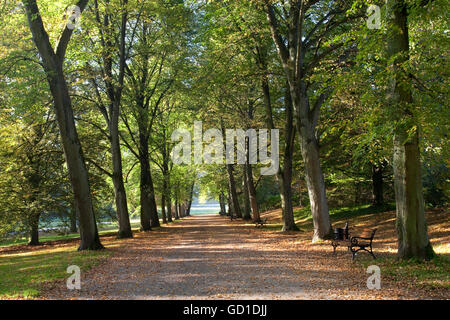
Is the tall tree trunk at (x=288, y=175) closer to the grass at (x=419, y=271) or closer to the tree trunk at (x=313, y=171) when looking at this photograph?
the tree trunk at (x=313, y=171)

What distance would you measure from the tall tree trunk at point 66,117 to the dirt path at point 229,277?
204cm

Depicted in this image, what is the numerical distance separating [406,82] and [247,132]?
719 inches

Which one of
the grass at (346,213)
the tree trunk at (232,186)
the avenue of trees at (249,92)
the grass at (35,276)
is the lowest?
the grass at (346,213)

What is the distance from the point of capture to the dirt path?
6.64 meters

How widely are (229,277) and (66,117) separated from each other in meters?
9.21

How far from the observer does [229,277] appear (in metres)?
8.22

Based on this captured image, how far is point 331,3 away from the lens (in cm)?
1470

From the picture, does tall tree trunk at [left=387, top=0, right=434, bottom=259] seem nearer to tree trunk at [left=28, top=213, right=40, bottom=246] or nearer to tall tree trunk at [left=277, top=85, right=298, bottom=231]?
tall tree trunk at [left=277, top=85, right=298, bottom=231]

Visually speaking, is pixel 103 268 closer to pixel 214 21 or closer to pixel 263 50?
pixel 214 21

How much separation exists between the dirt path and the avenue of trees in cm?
232

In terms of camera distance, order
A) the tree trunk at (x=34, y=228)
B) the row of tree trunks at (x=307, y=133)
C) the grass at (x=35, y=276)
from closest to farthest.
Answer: the grass at (x=35, y=276), the row of tree trunks at (x=307, y=133), the tree trunk at (x=34, y=228)

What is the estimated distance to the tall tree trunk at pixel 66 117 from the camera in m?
12.6

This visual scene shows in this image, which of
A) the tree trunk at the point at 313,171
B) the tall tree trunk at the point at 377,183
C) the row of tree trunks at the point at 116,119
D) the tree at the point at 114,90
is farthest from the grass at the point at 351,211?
the tree at the point at 114,90

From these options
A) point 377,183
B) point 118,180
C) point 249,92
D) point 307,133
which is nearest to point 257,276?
point 307,133
